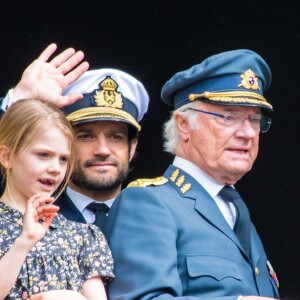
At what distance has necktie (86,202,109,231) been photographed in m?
4.25

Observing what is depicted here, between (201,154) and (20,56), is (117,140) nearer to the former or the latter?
(201,154)

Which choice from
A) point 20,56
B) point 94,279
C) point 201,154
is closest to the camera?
point 94,279

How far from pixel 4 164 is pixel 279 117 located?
1694mm

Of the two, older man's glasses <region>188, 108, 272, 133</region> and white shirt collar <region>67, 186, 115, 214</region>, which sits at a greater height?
older man's glasses <region>188, 108, 272, 133</region>

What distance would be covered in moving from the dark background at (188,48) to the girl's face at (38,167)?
131 centimetres

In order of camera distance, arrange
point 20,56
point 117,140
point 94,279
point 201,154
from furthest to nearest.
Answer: point 20,56 → point 117,140 → point 201,154 → point 94,279

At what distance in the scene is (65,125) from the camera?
146 inches

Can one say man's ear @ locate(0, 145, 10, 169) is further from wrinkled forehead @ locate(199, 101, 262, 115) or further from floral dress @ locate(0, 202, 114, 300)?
wrinkled forehead @ locate(199, 101, 262, 115)

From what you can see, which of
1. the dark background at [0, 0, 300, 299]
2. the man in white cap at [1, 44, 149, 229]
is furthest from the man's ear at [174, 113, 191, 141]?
the dark background at [0, 0, 300, 299]

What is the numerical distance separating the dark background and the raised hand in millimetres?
598

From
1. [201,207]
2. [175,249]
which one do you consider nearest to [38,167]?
[175,249]

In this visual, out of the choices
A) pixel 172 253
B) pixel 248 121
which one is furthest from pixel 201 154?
pixel 172 253

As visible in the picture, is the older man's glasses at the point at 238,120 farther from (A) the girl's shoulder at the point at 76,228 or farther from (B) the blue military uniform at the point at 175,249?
(A) the girl's shoulder at the point at 76,228

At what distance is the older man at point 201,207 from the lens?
12.2ft
